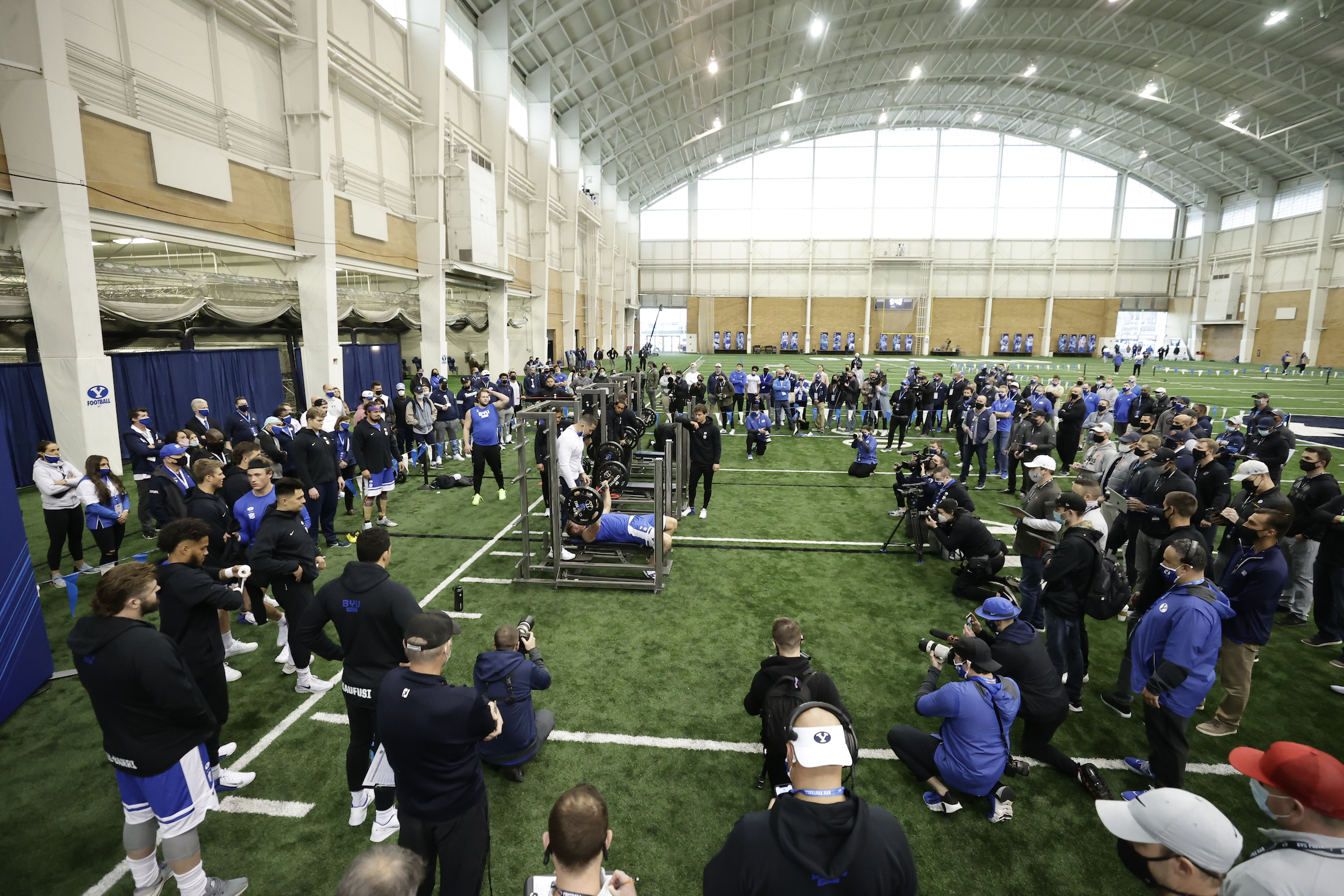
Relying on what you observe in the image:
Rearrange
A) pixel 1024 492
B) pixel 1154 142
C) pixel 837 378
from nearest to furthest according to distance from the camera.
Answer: pixel 1024 492
pixel 837 378
pixel 1154 142

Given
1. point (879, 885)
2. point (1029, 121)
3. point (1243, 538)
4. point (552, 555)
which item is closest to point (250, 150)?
point (552, 555)

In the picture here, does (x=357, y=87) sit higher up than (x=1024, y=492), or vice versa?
(x=357, y=87)

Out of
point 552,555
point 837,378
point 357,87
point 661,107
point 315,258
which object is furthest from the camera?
point 661,107

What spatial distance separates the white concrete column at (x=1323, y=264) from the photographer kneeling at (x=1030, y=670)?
52.4 m

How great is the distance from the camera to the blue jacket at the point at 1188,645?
3.77m

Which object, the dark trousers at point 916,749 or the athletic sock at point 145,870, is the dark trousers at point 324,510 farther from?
the dark trousers at point 916,749

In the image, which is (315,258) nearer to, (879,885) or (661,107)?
(879,885)

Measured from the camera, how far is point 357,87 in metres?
15.9

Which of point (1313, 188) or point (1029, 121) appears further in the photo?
point (1029, 121)

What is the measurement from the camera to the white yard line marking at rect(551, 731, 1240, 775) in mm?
4547

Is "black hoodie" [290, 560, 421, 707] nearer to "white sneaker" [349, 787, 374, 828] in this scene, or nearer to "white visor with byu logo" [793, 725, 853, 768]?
"white sneaker" [349, 787, 374, 828]

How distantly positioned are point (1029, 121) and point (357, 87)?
47.4 meters

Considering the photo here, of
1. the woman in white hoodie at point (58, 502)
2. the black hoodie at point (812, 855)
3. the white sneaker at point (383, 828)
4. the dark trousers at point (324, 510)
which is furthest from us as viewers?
the dark trousers at point (324, 510)

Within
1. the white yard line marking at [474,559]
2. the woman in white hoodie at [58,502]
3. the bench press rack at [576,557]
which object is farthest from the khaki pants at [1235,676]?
the woman in white hoodie at [58,502]
